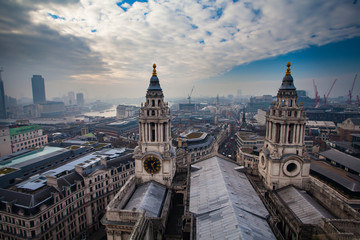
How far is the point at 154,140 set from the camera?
39.8 metres

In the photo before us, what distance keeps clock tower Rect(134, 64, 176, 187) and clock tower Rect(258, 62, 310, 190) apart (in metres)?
20.2

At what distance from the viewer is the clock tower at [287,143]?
36938 mm

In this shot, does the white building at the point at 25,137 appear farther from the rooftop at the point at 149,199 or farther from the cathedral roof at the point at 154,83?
the cathedral roof at the point at 154,83

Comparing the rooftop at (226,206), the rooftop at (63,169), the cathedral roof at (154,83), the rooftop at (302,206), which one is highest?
the cathedral roof at (154,83)

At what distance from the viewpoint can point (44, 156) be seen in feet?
226

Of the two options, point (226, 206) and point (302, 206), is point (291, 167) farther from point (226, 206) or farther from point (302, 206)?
point (226, 206)

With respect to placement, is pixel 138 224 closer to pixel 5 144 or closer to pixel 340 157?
pixel 340 157

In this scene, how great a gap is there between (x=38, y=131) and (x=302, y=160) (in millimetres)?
122697

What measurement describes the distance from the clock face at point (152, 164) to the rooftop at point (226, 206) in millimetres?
7544

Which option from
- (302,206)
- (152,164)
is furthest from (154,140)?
(302,206)

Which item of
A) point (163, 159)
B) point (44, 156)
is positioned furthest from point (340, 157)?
point (44, 156)

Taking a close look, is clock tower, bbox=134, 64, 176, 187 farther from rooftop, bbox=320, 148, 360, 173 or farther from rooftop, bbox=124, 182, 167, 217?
rooftop, bbox=320, 148, 360, 173

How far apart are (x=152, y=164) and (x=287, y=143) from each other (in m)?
26.2

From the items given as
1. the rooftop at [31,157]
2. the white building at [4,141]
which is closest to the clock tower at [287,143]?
the rooftop at [31,157]
